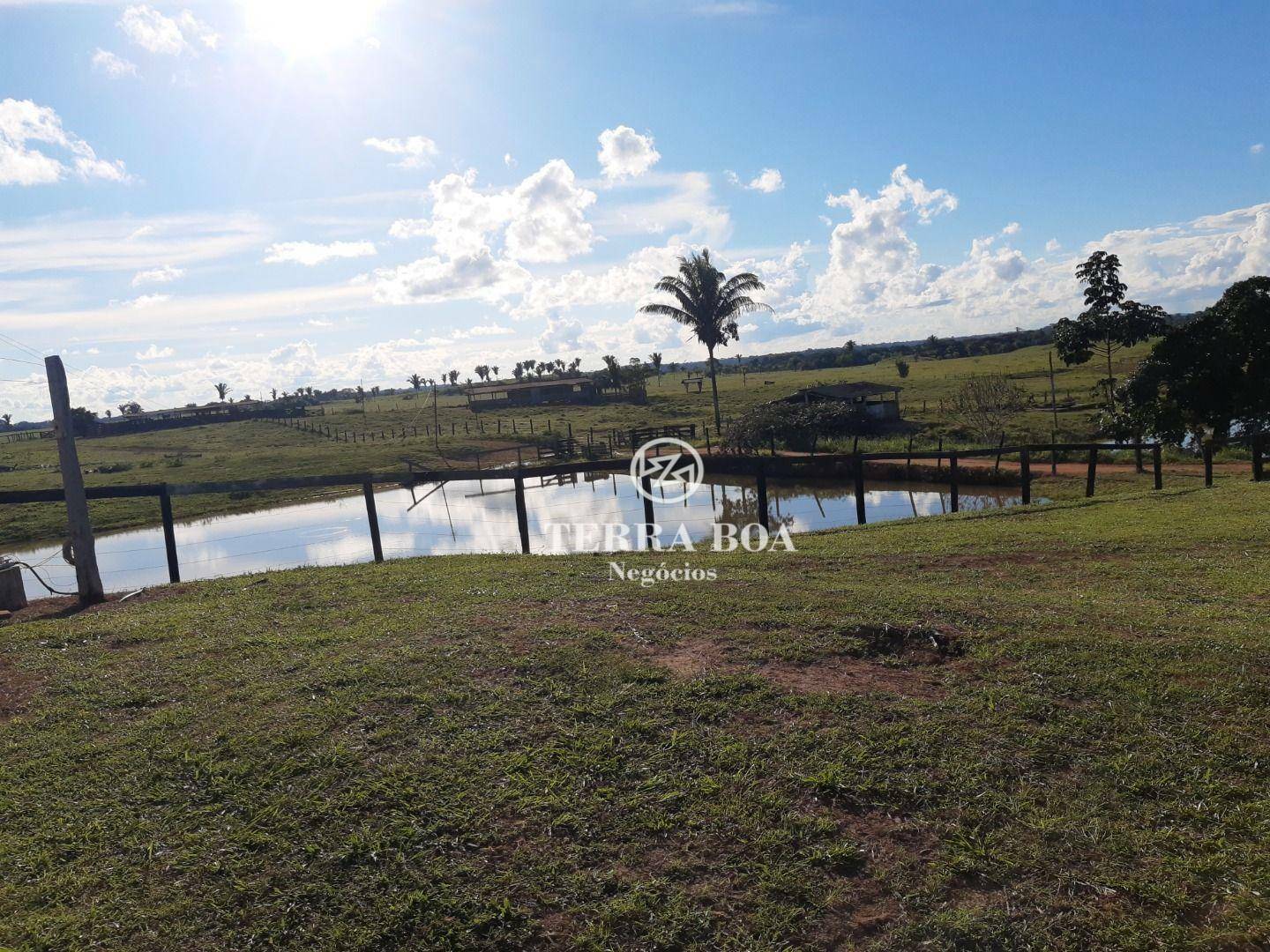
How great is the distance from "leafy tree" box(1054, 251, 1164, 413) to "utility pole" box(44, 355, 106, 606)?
2338cm

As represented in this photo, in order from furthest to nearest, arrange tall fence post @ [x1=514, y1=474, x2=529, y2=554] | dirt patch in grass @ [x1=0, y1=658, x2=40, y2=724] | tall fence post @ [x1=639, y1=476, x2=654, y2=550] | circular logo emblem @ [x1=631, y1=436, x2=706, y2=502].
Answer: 1. circular logo emblem @ [x1=631, y1=436, x2=706, y2=502]
2. tall fence post @ [x1=639, y1=476, x2=654, y2=550]
3. tall fence post @ [x1=514, y1=474, x2=529, y2=554]
4. dirt patch in grass @ [x1=0, y1=658, x2=40, y2=724]

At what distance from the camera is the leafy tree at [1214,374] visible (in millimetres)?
16016

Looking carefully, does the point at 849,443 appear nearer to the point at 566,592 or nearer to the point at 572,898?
the point at 566,592

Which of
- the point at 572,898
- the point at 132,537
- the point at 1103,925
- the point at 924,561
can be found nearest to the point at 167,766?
the point at 572,898

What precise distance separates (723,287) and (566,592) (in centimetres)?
3506

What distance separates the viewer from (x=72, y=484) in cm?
873

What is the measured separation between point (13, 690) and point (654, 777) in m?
4.93

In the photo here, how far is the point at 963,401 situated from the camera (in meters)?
36.9

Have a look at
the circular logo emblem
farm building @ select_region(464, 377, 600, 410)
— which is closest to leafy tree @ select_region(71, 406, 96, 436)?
farm building @ select_region(464, 377, 600, 410)

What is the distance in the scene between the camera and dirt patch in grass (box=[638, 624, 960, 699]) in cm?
506

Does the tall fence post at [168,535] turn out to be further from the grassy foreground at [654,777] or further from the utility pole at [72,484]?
the grassy foreground at [654,777]

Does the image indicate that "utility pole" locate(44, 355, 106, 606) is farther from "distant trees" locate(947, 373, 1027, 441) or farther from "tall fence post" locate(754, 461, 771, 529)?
"distant trees" locate(947, 373, 1027, 441)

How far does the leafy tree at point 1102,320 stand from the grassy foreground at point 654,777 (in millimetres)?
18130

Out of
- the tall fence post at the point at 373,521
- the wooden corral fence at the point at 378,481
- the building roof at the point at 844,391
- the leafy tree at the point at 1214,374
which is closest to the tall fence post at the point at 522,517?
the wooden corral fence at the point at 378,481
